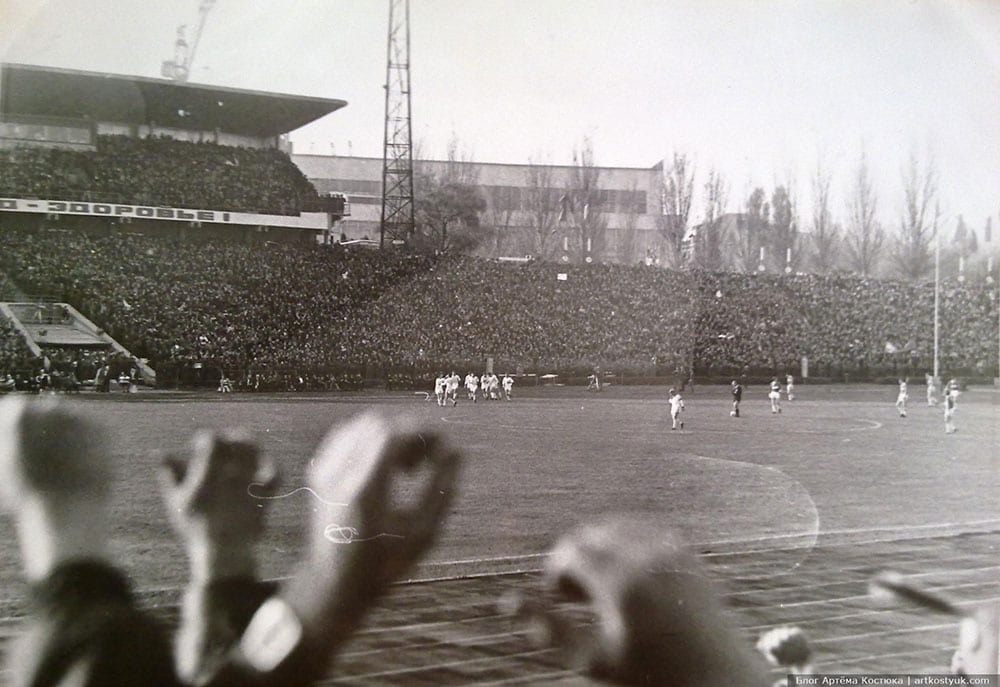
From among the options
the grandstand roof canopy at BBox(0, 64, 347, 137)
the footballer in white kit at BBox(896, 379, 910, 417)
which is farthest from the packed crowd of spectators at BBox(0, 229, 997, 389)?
the footballer in white kit at BBox(896, 379, 910, 417)

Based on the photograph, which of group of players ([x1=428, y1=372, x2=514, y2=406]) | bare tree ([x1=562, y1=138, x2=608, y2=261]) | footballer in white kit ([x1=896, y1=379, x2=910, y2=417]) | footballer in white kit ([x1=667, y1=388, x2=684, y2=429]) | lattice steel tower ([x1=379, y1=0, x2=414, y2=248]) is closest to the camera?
lattice steel tower ([x1=379, y1=0, x2=414, y2=248])

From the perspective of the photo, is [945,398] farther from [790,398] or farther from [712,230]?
[712,230]

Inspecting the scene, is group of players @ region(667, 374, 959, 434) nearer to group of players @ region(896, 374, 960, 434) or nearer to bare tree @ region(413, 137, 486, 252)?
group of players @ region(896, 374, 960, 434)


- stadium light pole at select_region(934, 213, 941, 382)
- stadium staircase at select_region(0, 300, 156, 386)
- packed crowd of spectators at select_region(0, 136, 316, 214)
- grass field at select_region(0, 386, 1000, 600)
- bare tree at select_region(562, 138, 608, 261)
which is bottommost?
grass field at select_region(0, 386, 1000, 600)

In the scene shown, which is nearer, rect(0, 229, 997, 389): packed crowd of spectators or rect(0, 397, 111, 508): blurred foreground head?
rect(0, 397, 111, 508): blurred foreground head

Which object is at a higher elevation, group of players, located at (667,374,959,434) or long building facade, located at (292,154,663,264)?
long building facade, located at (292,154,663,264)

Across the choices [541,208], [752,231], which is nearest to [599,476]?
[541,208]

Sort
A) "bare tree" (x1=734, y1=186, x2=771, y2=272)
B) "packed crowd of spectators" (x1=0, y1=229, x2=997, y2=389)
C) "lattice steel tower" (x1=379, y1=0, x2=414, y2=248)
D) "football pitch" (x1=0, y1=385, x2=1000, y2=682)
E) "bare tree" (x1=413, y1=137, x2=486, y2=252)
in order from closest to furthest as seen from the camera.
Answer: "lattice steel tower" (x1=379, y1=0, x2=414, y2=248) < "football pitch" (x1=0, y1=385, x2=1000, y2=682) < "bare tree" (x1=413, y1=137, x2=486, y2=252) < "bare tree" (x1=734, y1=186, x2=771, y2=272) < "packed crowd of spectators" (x1=0, y1=229, x2=997, y2=389)
